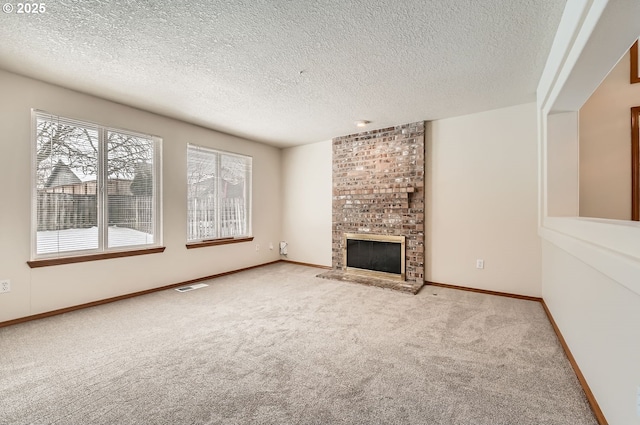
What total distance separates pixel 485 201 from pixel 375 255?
5.90ft

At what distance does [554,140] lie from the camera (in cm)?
271

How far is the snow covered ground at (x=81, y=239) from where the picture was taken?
287 centimetres

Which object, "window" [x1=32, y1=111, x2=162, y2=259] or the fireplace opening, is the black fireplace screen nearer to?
the fireplace opening

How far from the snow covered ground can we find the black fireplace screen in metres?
3.18

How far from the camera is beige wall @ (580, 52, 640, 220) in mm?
2801

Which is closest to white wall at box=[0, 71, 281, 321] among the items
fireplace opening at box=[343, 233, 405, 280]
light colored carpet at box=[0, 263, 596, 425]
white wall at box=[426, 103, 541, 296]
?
light colored carpet at box=[0, 263, 596, 425]

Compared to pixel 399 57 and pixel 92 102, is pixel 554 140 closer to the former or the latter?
pixel 399 57

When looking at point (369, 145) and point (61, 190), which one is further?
point (369, 145)

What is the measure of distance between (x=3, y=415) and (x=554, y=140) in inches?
184

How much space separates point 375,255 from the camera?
4.50 metres

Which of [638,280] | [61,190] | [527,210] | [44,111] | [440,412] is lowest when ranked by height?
[440,412]

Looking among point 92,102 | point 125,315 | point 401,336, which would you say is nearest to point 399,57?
point 401,336

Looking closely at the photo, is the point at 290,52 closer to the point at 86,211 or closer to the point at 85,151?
the point at 85,151

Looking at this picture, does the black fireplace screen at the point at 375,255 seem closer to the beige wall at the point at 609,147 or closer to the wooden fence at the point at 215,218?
the wooden fence at the point at 215,218
